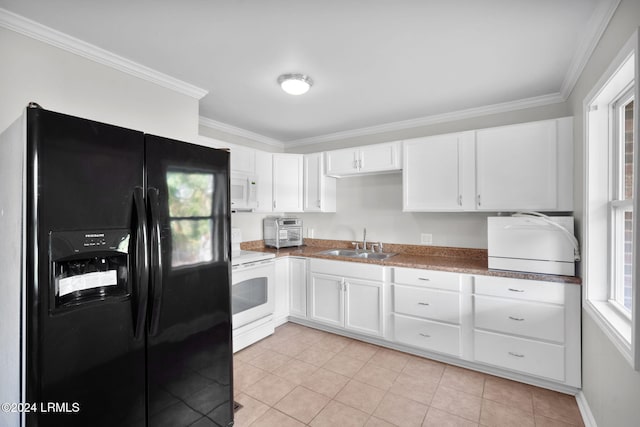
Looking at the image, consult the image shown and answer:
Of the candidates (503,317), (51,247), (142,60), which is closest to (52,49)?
(142,60)

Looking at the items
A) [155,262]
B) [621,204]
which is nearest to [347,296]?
[155,262]

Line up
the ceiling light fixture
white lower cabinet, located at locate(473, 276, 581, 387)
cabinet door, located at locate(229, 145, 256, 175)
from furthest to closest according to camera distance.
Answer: cabinet door, located at locate(229, 145, 256, 175) → the ceiling light fixture → white lower cabinet, located at locate(473, 276, 581, 387)

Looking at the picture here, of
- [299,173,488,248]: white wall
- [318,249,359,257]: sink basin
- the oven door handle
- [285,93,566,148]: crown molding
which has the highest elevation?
[285,93,566,148]: crown molding

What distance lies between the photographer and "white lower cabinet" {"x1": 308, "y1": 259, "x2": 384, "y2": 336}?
2.96 m

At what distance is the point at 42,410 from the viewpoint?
1.13 m

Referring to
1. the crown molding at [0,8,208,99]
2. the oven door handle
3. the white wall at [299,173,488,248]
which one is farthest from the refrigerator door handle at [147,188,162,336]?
the white wall at [299,173,488,248]

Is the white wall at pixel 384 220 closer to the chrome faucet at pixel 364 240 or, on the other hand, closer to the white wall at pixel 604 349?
the chrome faucet at pixel 364 240

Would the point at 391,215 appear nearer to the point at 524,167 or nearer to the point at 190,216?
the point at 524,167

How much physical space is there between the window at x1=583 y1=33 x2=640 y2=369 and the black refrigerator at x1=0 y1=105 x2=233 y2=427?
218 centimetres

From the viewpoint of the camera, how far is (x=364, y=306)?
3.02 meters

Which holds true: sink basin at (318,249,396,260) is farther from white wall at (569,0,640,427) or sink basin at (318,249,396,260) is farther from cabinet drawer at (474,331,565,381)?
white wall at (569,0,640,427)

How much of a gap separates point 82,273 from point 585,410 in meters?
3.01

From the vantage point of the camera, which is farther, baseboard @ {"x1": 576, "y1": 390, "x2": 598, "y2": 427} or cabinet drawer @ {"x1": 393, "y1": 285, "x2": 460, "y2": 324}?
cabinet drawer @ {"x1": 393, "y1": 285, "x2": 460, "y2": 324}

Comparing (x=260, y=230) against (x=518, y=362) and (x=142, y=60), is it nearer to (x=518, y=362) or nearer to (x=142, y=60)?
(x=142, y=60)
